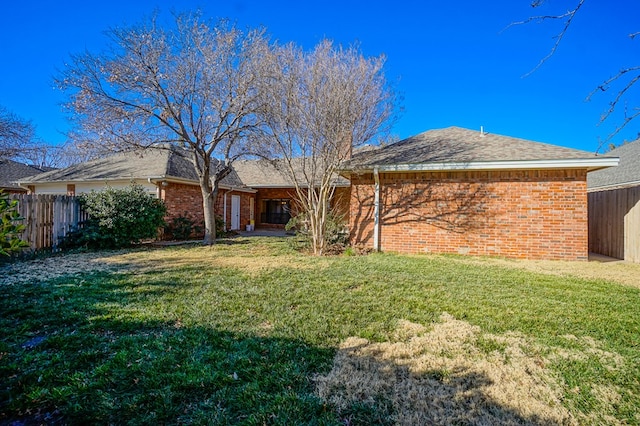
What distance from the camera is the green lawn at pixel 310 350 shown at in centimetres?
220

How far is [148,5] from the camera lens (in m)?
9.53

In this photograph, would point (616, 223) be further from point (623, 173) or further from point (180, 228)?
point (180, 228)

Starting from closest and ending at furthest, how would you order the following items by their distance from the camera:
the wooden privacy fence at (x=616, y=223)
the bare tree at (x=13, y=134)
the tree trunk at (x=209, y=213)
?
the wooden privacy fence at (x=616, y=223) < the tree trunk at (x=209, y=213) < the bare tree at (x=13, y=134)

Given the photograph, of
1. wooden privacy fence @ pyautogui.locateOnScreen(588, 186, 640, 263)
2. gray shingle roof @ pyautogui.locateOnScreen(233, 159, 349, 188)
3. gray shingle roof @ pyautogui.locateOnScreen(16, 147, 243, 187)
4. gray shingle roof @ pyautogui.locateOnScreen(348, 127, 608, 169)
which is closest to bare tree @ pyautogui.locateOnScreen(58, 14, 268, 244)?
gray shingle roof @ pyautogui.locateOnScreen(16, 147, 243, 187)

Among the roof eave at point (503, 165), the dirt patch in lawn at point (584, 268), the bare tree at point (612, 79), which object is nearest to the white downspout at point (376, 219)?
the roof eave at point (503, 165)

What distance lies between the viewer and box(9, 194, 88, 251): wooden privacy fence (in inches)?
333

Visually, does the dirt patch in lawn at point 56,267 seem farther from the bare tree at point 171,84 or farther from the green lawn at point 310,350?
the bare tree at point 171,84

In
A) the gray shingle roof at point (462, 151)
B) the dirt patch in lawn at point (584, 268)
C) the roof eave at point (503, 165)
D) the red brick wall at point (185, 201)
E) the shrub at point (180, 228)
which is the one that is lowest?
the dirt patch in lawn at point (584, 268)

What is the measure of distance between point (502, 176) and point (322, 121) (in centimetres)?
522

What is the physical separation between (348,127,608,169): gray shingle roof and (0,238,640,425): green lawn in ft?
13.0

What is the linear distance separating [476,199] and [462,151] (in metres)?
1.54

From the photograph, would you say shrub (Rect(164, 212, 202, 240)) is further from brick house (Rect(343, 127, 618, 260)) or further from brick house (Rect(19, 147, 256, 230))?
brick house (Rect(343, 127, 618, 260))

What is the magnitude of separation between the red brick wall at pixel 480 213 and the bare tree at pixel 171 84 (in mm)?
5107

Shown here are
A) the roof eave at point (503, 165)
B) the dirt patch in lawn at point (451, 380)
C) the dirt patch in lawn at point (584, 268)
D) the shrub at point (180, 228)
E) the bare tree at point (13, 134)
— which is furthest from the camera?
the bare tree at point (13, 134)
